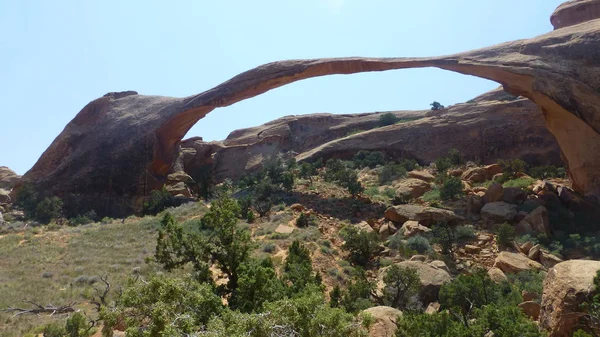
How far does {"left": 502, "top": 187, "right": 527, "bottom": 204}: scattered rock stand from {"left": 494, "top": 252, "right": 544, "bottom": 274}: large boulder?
A: 5.41m

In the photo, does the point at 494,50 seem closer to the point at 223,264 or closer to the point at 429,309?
the point at 429,309

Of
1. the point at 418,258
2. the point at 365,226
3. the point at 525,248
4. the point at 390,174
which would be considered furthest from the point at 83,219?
the point at 525,248

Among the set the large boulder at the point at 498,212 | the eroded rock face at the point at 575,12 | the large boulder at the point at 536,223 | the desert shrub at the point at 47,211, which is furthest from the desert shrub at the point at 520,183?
the desert shrub at the point at 47,211

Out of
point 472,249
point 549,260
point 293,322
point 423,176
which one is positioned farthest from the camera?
point 423,176

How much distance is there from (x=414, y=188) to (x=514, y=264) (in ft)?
26.6

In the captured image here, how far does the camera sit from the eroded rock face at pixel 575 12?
26.0 metres

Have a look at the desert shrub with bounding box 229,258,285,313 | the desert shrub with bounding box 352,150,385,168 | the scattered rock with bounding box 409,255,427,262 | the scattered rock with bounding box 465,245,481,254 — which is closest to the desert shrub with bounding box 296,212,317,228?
the scattered rock with bounding box 409,255,427,262

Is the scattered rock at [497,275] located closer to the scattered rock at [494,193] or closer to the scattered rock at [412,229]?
the scattered rock at [412,229]

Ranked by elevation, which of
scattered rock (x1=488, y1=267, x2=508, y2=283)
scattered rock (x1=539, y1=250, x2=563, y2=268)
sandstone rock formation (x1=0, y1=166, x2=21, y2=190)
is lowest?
scattered rock (x1=539, y1=250, x2=563, y2=268)

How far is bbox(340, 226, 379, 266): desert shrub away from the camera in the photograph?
1311 centimetres

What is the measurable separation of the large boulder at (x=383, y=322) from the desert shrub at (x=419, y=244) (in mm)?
5312

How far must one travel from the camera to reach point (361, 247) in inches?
521

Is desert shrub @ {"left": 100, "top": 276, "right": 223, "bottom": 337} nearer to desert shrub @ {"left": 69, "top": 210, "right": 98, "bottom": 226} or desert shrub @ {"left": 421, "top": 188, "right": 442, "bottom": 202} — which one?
desert shrub @ {"left": 421, "top": 188, "right": 442, "bottom": 202}

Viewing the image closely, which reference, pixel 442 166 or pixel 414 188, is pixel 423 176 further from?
pixel 414 188
